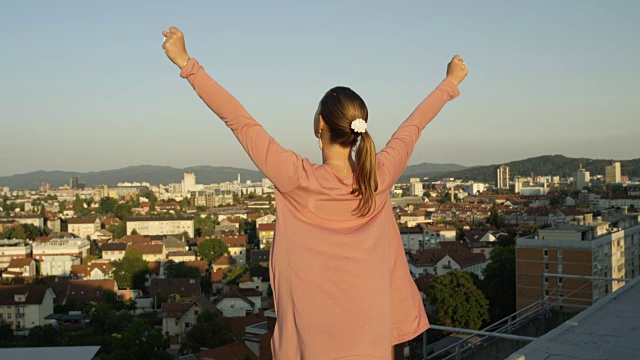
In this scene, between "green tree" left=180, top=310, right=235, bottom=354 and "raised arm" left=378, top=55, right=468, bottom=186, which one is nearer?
"raised arm" left=378, top=55, right=468, bottom=186

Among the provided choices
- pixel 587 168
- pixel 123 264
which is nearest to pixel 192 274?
pixel 123 264

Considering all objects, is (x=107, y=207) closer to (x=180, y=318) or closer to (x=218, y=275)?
(x=218, y=275)

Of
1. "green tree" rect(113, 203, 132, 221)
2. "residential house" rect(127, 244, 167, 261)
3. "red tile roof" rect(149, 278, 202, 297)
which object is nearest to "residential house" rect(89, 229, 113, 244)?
"residential house" rect(127, 244, 167, 261)

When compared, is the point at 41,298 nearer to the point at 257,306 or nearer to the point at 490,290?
the point at 257,306

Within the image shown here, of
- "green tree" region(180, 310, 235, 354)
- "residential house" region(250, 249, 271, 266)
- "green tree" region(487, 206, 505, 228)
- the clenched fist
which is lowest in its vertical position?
"residential house" region(250, 249, 271, 266)

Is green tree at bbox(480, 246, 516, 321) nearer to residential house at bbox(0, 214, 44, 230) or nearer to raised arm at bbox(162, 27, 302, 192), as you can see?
raised arm at bbox(162, 27, 302, 192)

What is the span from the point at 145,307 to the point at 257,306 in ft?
13.4

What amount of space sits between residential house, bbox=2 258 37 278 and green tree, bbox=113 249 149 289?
3.45 metres

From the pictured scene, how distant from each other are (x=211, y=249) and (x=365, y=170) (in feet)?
94.7

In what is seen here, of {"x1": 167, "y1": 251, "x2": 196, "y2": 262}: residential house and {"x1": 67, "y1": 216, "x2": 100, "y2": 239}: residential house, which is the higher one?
{"x1": 67, "y1": 216, "x2": 100, "y2": 239}: residential house

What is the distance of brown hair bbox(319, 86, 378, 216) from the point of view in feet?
2.81

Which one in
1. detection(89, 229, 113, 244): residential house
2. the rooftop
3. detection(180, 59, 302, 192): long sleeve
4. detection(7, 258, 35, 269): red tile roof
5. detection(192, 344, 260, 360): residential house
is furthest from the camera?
detection(89, 229, 113, 244): residential house

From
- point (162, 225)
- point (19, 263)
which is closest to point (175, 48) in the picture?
point (19, 263)

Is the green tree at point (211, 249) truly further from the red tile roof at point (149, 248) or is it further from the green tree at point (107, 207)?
the green tree at point (107, 207)
